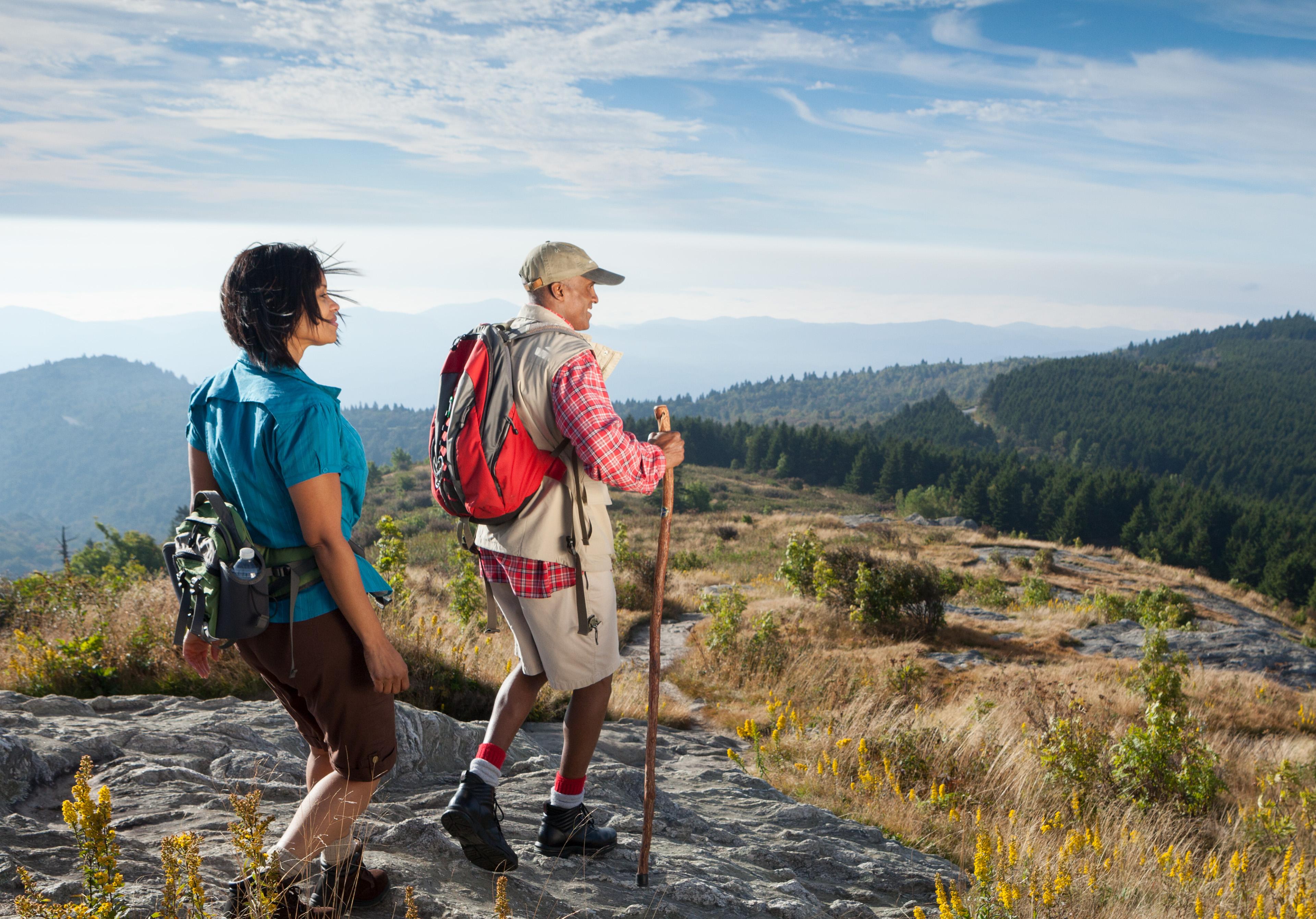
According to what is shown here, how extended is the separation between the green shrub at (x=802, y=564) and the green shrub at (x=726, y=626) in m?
3.84

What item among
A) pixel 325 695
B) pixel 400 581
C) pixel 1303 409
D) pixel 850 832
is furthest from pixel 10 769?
pixel 1303 409

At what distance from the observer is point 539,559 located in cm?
248

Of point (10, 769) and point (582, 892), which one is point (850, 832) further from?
point (10, 769)

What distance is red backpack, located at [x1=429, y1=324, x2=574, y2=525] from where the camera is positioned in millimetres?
2398

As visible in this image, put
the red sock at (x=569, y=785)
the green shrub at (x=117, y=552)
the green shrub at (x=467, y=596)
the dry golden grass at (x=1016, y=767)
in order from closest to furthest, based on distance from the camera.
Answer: the red sock at (x=569, y=785) → the dry golden grass at (x=1016, y=767) → the green shrub at (x=467, y=596) → the green shrub at (x=117, y=552)

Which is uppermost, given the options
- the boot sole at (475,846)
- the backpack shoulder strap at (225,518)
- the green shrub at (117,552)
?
the backpack shoulder strap at (225,518)

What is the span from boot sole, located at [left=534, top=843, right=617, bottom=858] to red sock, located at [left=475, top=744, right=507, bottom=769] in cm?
40

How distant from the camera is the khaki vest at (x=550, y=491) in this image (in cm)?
246

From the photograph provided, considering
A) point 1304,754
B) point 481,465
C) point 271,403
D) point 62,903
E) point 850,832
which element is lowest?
point 1304,754

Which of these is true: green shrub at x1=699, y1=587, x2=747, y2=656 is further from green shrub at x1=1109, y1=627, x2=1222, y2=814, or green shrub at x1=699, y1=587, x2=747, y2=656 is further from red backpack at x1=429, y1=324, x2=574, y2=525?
red backpack at x1=429, y1=324, x2=574, y2=525

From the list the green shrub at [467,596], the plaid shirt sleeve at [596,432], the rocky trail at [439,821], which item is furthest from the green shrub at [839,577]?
the plaid shirt sleeve at [596,432]

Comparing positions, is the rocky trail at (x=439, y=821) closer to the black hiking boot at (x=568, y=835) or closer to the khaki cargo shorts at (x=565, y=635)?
the black hiking boot at (x=568, y=835)

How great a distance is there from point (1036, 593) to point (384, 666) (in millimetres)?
20374

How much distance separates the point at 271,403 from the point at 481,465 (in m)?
0.65
